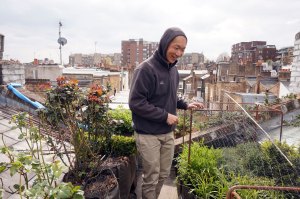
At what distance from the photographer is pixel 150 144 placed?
8.75ft

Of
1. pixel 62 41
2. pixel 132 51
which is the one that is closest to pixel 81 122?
pixel 62 41

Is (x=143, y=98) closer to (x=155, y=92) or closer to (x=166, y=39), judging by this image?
(x=155, y=92)

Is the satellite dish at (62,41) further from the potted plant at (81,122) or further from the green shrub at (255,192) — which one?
the green shrub at (255,192)

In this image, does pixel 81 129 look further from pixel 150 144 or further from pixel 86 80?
pixel 86 80

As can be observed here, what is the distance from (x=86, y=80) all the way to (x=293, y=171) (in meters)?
12.4

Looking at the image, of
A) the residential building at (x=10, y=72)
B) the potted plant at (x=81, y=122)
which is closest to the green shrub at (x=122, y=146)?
the potted plant at (x=81, y=122)

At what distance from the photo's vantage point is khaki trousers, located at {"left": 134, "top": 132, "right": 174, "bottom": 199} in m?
2.67

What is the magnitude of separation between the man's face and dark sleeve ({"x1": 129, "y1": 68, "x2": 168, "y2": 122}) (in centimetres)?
31

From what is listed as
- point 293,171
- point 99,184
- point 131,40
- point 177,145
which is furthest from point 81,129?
point 131,40

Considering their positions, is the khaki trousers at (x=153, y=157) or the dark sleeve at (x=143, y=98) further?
the khaki trousers at (x=153, y=157)

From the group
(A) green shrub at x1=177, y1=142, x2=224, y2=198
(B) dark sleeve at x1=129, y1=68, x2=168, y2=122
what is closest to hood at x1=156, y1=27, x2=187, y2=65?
(B) dark sleeve at x1=129, y1=68, x2=168, y2=122

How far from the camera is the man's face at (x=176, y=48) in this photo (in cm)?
256

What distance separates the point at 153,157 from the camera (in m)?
2.68

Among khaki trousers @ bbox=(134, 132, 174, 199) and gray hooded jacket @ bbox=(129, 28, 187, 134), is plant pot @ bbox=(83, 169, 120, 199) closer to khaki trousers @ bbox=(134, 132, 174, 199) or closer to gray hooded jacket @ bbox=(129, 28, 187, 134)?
khaki trousers @ bbox=(134, 132, 174, 199)
